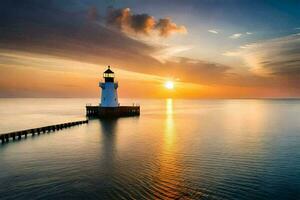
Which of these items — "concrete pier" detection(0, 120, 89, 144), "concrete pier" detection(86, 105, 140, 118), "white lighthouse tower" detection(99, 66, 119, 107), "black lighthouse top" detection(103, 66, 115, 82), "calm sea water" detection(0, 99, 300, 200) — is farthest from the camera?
"concrete pier" detection(86, 105, 140, 118)

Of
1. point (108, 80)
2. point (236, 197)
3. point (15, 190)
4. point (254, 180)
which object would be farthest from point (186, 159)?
point (108, 80)

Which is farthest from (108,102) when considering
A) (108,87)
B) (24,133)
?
(24,133)

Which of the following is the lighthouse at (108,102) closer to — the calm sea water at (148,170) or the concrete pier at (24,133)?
the concrete pier at (24,133)

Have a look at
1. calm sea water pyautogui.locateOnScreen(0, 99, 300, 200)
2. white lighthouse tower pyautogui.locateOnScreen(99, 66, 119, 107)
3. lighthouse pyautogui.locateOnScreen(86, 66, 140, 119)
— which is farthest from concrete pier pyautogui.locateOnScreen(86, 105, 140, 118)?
calm sea water pyautogui.locateOnScreen(0, 99, 300, 200)

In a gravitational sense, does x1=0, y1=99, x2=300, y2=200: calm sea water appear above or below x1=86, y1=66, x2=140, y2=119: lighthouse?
below

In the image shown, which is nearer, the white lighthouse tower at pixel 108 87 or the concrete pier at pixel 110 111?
the white lighthouse tower at pixel 108 87

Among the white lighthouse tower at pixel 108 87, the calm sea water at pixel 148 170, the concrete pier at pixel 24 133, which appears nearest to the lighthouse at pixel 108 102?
the white lighthouse tower at pixel 108 87

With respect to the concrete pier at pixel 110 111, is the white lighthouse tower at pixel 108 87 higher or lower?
higher

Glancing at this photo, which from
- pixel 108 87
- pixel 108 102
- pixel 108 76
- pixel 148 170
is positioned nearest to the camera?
pixel 148 170

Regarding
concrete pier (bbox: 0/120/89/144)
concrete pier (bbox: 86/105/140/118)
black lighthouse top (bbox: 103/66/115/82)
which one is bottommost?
concrete pier (bbox: 0/120/89/144)

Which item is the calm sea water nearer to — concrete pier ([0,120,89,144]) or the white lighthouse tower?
concrete pier ([0,120,89,144])

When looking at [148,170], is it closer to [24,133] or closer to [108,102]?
[24,133]

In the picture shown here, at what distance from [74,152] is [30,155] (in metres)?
4.87

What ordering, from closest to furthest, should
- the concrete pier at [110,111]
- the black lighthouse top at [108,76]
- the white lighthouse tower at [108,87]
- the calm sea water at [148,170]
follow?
the calm sea water at [148,170]
the white lighthouse tower at [108,87]
the black lighthouse top at [108,76]
the concrete pier at [110,111]
